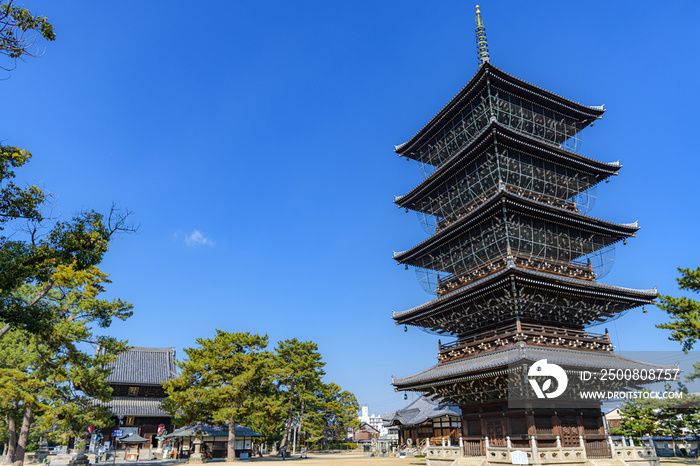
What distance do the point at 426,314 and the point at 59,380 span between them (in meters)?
25.2

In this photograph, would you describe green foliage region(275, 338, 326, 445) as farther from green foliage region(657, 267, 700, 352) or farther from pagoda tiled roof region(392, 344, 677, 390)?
green foliage region(657, 267, 700, 352)

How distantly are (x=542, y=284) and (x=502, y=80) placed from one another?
47.5 feet

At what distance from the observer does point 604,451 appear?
22.9 meters

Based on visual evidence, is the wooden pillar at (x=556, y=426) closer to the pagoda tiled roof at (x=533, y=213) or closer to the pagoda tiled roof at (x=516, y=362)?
the pagoda tiled roof at (x=516, y=362)

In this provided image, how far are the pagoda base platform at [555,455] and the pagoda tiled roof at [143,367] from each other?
145ft

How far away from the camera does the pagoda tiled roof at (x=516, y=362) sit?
71.4 ft

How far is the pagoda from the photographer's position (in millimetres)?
A: 23125

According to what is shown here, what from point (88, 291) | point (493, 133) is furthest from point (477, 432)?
point (88, 291)

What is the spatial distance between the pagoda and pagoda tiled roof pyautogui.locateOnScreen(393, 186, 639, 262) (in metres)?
0.08

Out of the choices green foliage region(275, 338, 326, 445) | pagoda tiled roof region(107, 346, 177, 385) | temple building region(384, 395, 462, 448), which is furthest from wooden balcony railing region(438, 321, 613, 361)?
pagoda tiled roof region(107, 346, 177, 385)

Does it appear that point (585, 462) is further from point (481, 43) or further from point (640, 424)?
point (481, 43)

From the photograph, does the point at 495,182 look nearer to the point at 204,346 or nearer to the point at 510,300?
the point at 510,300

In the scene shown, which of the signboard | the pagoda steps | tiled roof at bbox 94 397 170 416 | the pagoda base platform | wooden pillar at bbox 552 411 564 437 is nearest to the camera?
the signboard

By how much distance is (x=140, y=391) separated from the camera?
58844 mm
